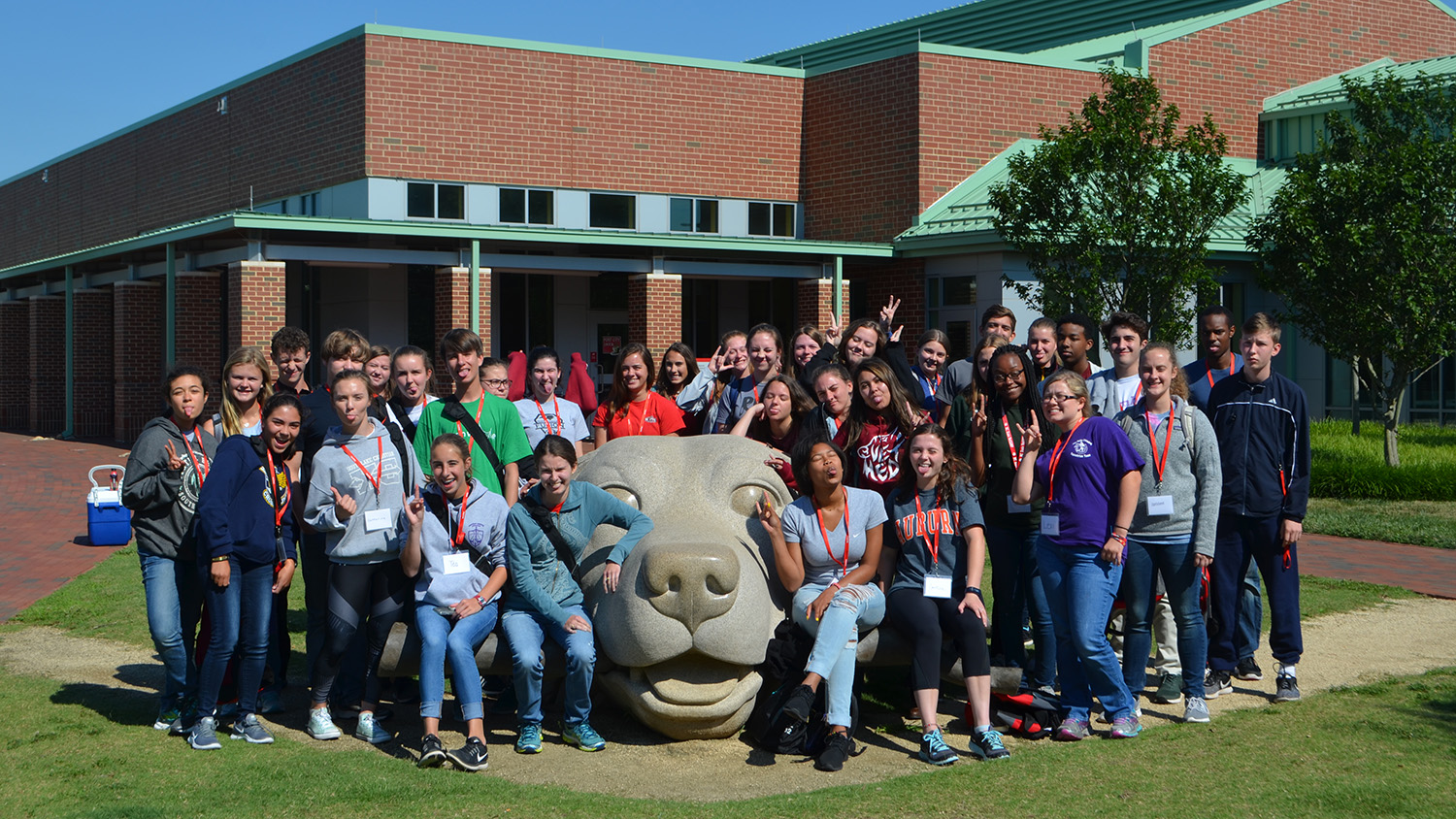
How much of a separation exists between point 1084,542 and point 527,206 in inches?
797

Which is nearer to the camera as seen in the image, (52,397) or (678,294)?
(678,294)

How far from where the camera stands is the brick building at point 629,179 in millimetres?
21844

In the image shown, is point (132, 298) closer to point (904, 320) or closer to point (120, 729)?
point (904, 320)

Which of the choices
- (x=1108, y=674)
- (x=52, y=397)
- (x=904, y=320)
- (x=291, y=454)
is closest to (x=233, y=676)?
(x=291, y=454)

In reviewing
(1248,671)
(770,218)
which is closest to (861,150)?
(770,218)

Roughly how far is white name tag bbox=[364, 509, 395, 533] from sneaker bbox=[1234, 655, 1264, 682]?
4.64 metres

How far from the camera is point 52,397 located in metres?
29.1

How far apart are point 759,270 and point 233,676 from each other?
1717cm

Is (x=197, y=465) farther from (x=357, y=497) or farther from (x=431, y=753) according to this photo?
(x=431, y=753)

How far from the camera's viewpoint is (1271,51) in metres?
27.1

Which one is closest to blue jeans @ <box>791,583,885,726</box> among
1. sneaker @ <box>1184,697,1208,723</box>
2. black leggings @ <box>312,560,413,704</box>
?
→ sneaker @ <box>1184,697,1208,723</box>

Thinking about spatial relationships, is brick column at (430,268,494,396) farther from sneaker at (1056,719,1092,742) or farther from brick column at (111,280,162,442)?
sneaker at (1056,719,1092,742)

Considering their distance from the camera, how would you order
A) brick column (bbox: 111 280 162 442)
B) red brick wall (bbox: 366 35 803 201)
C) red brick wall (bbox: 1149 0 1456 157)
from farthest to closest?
red brick wall (bbox: 1149 0 1456 157) → red brick wall (bbox: 366 35 803 201) → brick column (bbox: 111 280 162 442)

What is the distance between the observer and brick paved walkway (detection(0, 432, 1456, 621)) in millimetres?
10328
